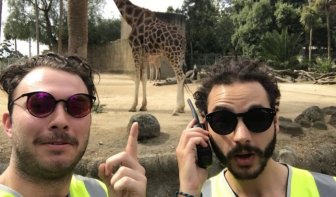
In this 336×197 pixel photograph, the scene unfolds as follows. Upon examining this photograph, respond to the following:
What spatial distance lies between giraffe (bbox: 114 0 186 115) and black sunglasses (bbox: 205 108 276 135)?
743 centimetres

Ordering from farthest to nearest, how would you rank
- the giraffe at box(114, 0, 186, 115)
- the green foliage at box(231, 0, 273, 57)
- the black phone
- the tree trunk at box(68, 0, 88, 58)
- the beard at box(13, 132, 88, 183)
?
Answer: 1. the green foliage at box(231, 0, 273, 57)
2. the giraffe at box(114, 0, 186, 115)
3. the tree trunk at box(68, 0, 88, 58)
4. the black phone
5. the beard at box(13, 132, 88, 183)

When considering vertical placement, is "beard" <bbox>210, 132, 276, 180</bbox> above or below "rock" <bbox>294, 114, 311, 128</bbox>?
above

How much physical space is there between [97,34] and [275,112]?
3156 centimetres

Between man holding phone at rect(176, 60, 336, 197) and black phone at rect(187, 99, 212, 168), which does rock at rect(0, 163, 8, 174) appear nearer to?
man holding phone at rect(176, 60, 336, 197)

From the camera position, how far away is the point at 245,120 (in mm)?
2379

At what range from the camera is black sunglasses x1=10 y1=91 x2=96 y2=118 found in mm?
2061

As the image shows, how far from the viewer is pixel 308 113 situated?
8195mm

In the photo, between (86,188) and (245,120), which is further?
(86,188)

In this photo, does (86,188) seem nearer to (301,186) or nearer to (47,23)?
(301,186)

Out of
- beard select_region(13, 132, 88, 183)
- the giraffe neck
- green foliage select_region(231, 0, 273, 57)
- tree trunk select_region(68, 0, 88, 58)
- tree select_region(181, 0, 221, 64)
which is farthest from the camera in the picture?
green foliage select_region(231, 0, 273, 57)

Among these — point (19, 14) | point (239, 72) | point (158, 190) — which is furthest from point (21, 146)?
point (19, 14)

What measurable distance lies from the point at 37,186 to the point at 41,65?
62 cm

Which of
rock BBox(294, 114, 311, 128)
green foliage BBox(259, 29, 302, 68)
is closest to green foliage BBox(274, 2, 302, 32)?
green foliage BBox(259, 29, 302, 68)

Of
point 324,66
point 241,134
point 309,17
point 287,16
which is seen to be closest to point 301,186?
point 241,134
